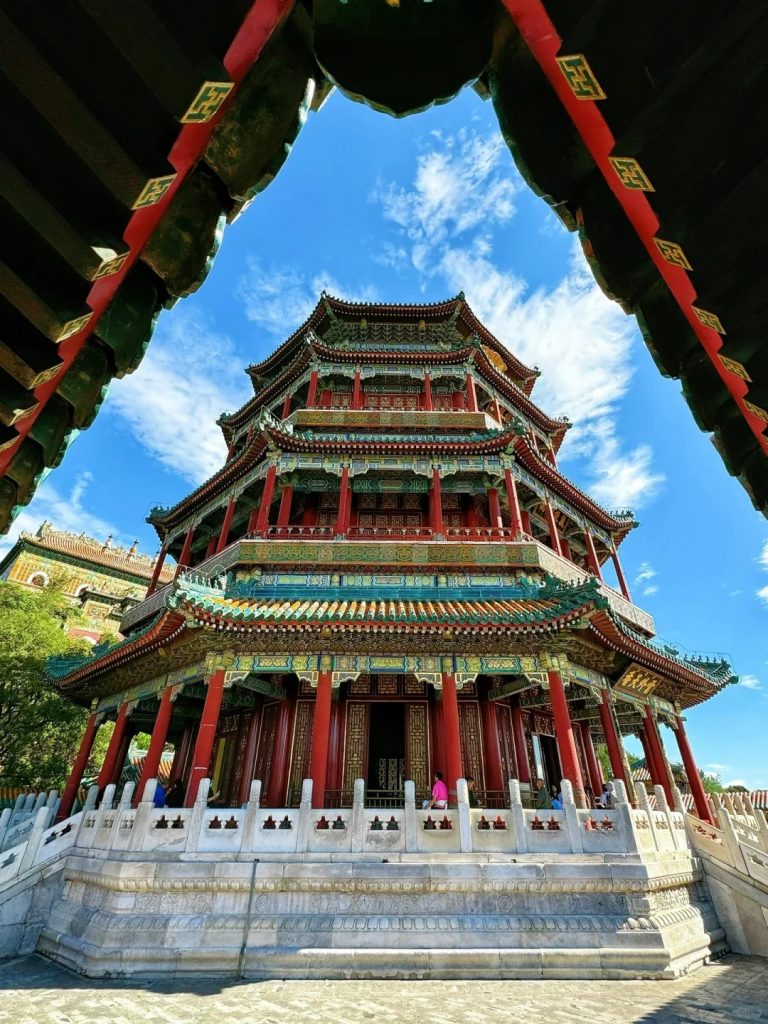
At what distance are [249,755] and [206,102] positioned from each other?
13517 mm

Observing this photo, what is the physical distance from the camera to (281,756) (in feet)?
39.0

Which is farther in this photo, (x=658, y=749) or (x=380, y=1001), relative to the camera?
(x=658, y=749)

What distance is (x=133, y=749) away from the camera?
28266 millimetres

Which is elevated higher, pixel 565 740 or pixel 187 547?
pixel 187 547

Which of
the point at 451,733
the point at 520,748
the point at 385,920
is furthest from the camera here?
the point at 520,748

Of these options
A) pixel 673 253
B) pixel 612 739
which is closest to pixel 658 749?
pixel 612 739

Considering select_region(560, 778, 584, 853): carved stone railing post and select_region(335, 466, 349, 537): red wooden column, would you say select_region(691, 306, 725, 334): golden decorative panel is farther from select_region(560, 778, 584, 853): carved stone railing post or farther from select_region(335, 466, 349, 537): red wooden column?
select_region(335, 466, 349, 537): red wooden column

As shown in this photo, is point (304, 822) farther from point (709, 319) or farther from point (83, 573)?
point (83, 573)

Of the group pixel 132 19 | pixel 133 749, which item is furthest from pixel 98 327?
pixel 133 749

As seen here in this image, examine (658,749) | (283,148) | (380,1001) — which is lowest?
(380,1001)

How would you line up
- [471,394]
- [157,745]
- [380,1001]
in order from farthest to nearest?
[471,394], [157,745], [380,1001]

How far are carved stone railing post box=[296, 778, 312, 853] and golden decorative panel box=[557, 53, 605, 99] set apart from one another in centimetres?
896

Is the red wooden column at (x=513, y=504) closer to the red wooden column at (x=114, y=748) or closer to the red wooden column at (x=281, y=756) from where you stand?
the red wooden column at (x=281, y=756)

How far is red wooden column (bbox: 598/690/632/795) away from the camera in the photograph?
11.6 meters
